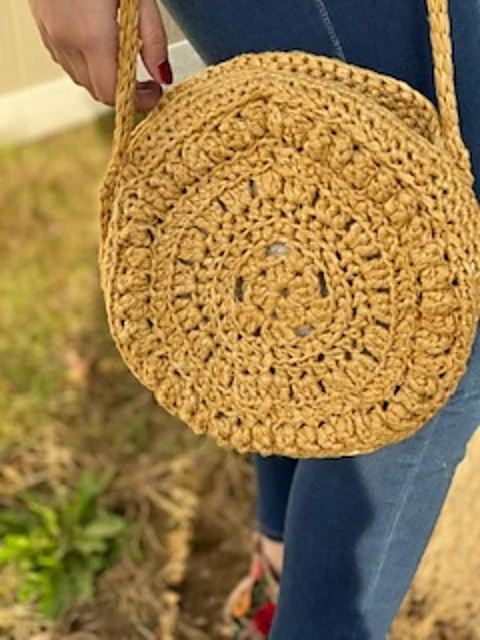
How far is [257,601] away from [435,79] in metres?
0.81

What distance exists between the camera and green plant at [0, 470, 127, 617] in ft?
5.26

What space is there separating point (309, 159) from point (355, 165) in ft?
0.11

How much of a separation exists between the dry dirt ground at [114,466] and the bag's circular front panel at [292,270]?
0.67 metres

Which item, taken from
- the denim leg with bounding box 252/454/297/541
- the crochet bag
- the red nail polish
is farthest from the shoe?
the red nail polish

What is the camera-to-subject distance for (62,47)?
0.86 m

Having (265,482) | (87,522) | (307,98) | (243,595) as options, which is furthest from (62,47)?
(87,522)

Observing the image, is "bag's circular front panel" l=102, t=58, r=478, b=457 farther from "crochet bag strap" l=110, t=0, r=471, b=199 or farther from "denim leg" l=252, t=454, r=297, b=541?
"denim leg" l=252, t=454, r=297, b=541

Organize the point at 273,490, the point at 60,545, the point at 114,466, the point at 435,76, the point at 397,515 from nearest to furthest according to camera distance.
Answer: the point at 435,76, the point at 397,515, the point at 273,490, the point at 60,545, the point at 114,466

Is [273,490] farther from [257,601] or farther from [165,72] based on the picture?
[165,72]

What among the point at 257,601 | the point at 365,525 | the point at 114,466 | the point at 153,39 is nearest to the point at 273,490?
the point at 257,601

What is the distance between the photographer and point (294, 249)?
81 cm

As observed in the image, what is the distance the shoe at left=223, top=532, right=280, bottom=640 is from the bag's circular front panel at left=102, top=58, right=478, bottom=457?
1.91ft

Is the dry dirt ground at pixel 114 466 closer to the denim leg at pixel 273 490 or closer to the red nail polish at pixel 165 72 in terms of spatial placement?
the denim leg at pixel 273 490

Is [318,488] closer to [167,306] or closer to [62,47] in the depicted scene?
[167,306]
